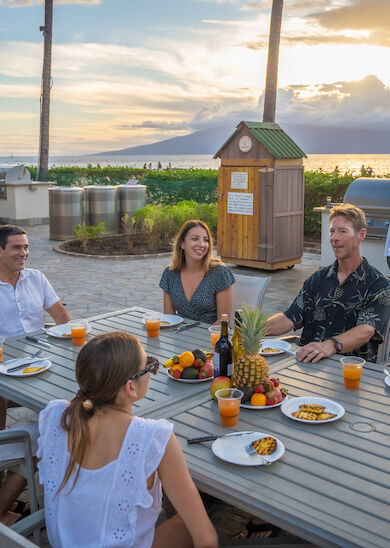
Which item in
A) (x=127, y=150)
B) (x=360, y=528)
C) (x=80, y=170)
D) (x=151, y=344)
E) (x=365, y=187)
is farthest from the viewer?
(x=127, y=150)

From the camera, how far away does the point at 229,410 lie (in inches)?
89.2

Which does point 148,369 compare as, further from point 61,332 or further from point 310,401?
point 61,332

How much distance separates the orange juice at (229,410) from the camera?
2.26m

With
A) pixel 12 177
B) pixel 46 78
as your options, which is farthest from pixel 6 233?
pixel 46 78

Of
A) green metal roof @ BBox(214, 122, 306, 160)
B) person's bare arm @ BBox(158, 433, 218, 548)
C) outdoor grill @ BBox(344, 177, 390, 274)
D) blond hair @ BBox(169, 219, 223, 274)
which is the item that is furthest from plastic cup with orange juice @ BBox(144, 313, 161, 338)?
green metal roof @ BBox(214, 122, 306, 160)

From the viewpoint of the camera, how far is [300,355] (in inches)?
121

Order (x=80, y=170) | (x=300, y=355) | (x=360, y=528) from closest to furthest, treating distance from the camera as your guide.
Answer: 1. (x=360, y=528)
2. (x=300, y=355)
3. (x=80, y=170)

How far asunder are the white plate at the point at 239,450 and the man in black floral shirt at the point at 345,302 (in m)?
1.19

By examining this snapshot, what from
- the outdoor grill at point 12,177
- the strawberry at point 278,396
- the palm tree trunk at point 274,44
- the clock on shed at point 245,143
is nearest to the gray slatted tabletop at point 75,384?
the strawberry at point 278,396

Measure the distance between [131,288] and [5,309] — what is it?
4550mm

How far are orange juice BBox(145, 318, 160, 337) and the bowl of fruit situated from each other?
67 cm

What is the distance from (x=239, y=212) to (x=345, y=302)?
19.4ft

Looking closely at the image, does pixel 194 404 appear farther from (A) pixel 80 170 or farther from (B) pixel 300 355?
(A) pixel 80 170

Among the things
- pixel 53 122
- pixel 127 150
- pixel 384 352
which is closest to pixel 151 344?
pixel 384 352
